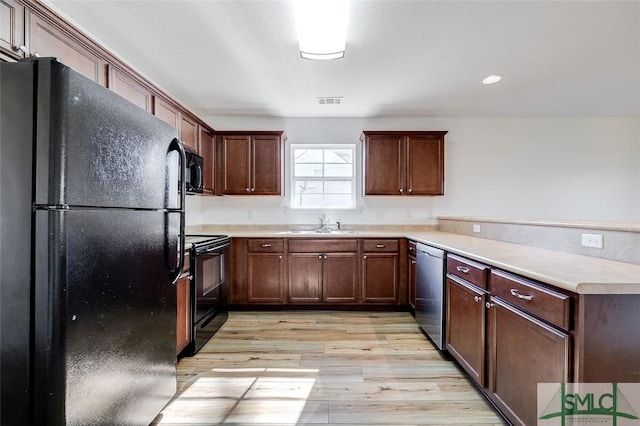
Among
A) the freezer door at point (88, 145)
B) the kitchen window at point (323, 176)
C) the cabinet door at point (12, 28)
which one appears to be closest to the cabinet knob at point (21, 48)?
the cabinet door at point (12, 28)

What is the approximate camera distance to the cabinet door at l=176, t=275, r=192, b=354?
211 cm

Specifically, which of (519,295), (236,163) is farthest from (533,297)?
(236,163)

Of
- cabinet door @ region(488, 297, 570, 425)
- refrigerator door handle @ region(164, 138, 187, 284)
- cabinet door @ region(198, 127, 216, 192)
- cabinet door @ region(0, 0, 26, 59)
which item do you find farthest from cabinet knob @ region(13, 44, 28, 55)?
cabinet door @ region(488, 297, 570, 425)

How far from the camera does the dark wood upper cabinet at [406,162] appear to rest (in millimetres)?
3580

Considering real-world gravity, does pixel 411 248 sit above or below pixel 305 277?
above

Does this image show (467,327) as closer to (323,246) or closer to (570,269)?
(570,269)

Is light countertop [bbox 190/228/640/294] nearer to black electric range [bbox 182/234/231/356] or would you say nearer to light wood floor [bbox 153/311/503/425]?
light wood floor [bbox 153/311/503/425]

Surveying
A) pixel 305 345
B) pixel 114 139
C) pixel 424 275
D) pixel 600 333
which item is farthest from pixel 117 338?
pixel 424 275

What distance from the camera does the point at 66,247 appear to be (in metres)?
1.02

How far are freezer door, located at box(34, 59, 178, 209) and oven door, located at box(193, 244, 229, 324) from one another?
1.12 m

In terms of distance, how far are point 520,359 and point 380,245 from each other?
1.96m

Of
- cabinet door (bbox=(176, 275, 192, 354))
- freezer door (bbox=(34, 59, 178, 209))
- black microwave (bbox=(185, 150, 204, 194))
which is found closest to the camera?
freezer door (bbox=(34, 59, 178, 209))

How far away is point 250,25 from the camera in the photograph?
1.99 meters
